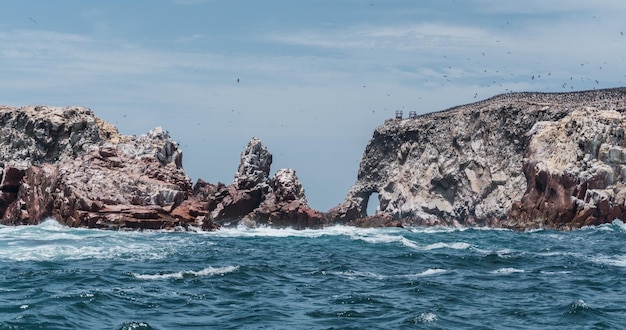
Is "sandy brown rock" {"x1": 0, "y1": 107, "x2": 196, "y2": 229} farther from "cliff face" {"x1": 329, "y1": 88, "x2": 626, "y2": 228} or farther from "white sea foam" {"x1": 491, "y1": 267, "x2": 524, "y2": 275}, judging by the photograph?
"cliff face" {"x1": 329, "y1": 88, "x2": 626, "y2": 228}

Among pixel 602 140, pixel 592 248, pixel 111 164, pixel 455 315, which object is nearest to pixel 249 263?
pixel 455 315

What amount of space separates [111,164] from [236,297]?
48330 millimetres

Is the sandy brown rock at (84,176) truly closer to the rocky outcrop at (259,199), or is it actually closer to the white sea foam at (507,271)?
the rocky outcrop at (259,199)

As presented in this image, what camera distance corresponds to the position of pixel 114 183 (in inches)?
2756

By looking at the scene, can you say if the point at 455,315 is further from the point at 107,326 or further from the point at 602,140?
the point at 602,140

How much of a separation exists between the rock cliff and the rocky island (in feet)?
0.42

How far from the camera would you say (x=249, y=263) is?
4059 centimetres

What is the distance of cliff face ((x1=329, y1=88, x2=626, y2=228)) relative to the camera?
133 metres

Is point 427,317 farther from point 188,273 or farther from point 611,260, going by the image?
point 611,260

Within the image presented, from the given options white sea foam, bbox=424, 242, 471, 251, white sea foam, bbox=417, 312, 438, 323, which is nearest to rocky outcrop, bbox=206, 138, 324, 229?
white sea foam, bbox=424, 242, 471, 251

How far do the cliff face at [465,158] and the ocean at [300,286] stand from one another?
7700 centimetres

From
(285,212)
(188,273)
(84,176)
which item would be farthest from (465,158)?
(188,273)

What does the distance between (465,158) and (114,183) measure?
81.7 metres

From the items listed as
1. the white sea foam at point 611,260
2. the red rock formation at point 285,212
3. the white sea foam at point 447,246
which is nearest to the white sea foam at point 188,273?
the white sea foam at point 447,246
